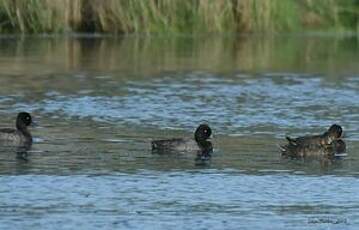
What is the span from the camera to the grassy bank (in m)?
36.1

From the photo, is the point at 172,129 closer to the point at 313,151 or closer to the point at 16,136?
the point at 16,136

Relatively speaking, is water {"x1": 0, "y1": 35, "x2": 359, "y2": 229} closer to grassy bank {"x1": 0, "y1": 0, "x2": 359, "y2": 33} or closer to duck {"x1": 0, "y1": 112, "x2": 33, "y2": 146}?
duck {"x1": 0, "y1": 112, "x2": 33, "y2": 146}

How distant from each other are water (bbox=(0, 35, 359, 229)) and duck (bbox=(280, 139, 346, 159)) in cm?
18

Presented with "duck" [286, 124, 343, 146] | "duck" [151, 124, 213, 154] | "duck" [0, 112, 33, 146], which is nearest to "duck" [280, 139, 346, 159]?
"duck" [286, 124, 343, 146]

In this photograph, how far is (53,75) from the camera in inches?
1112

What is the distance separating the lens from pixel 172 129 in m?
20.4

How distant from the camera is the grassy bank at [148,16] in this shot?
118 feet

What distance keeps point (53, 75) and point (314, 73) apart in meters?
5.09

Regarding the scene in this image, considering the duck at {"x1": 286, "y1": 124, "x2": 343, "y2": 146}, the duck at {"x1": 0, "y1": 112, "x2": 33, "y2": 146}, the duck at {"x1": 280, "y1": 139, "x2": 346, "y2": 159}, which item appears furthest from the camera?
the duck at {"x1": 0, "y1": 112, "x2": 33, "y2": 146}

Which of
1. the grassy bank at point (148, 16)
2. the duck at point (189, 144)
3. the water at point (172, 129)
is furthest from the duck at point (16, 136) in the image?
the grassy bank at point (148, 16)

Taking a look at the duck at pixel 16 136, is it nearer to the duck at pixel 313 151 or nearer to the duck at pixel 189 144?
the duck at pixel 189 144

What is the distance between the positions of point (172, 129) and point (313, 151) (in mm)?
2976

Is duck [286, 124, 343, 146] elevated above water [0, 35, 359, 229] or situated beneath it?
elevated above

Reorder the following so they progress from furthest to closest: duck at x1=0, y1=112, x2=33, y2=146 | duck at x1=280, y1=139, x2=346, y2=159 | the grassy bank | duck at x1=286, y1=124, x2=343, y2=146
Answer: the grassy bank
duck at x1=0, y1=112, x2=33, y2=146
duck at x1=286, y1=124, x2=343, y2=146
duck at x1=280, y1=139, x2=346, y2=159
